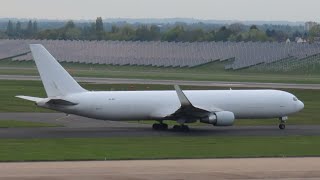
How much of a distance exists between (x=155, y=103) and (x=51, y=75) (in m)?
6.96

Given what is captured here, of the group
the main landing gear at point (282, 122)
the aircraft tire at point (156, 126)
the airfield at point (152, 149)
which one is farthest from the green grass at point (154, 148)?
the main landing gear at point (282, 122)

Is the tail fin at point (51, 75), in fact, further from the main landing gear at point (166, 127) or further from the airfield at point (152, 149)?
the main landing gear at point (166, 127)

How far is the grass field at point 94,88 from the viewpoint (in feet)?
228

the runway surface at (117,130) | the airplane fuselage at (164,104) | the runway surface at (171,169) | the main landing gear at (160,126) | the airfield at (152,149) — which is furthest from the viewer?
the main landing gear at (160,126)

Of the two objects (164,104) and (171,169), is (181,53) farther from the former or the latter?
(171,169)

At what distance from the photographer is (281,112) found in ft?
209

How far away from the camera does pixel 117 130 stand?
60.3m

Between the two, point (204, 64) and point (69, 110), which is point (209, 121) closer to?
point (69, 110)

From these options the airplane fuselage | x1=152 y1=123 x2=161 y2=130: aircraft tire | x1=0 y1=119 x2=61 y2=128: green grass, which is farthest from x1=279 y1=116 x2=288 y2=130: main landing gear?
x1=0 y1=119 x2=61 y2=128: green grass

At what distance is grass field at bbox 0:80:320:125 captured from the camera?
6938 centimetres

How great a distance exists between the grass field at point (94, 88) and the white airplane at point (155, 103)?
4.32 metres

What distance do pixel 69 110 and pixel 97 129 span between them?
2643 mm

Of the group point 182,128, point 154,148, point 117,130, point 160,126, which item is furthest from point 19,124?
point 154,148

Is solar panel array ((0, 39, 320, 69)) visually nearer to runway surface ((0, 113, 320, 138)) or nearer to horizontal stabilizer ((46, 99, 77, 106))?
runway surface ((0, 113, 320, 138))
